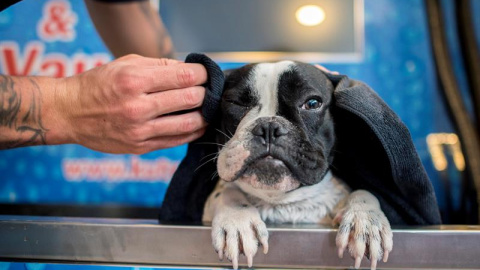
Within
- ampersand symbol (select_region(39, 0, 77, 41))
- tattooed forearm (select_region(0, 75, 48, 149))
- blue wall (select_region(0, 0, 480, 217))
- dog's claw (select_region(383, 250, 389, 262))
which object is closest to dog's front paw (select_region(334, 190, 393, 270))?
dog's claw (select_region(383, 250, 389, 262))

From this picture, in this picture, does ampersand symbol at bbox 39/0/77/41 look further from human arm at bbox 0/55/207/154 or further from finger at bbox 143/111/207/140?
finger at bbox 143/111/207/140

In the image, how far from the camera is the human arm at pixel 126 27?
65.8 inches

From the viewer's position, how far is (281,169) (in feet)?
2.95

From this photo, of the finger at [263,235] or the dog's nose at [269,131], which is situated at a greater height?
the dog's nose at [269,131]

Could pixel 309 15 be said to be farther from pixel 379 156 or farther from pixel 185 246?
pixel 185 246

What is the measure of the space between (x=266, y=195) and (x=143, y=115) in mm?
343

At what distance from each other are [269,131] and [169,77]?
0.24 m

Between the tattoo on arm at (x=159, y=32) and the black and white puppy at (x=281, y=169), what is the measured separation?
78 cm

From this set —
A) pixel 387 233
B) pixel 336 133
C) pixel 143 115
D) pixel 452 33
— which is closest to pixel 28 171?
pixel 143 115

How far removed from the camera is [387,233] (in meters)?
0.77

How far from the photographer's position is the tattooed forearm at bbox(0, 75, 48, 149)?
1026 millimetres

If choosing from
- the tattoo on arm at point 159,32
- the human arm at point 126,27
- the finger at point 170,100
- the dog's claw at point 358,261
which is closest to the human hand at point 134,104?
the finger at point 170,100

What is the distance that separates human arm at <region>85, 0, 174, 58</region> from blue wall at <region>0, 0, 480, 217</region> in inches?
11.1

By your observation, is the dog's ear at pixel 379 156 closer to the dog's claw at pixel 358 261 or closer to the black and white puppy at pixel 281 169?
the black and white puppy at pixel 281 169
